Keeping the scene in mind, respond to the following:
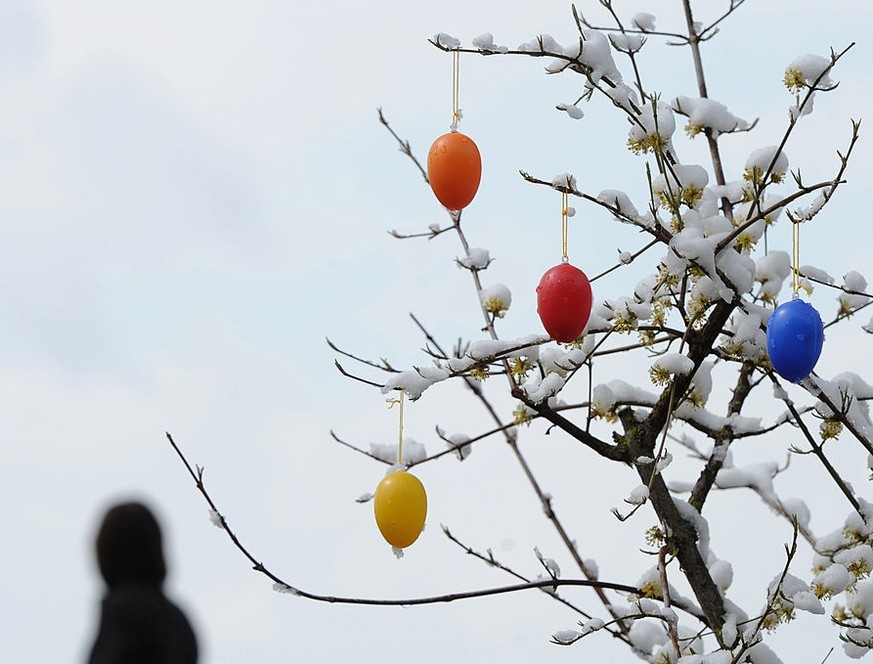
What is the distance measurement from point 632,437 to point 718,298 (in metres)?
0.41

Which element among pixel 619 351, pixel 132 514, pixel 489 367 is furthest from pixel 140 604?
pixel 619 351

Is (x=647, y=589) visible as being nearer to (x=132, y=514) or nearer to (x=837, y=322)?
(x=837, y=322)

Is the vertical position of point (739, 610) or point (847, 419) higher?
point (847, 419)

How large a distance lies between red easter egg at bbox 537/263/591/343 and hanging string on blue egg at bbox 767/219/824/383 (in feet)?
1.27

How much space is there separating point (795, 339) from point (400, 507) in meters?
0.90

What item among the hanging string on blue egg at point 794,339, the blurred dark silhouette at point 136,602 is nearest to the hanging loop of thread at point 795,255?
the hanging string on blue egg at point 794,339

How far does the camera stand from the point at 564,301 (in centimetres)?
256

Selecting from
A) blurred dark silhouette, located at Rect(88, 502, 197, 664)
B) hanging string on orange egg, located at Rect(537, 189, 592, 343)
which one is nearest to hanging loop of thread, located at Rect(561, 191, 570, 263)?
hanging string on orange egg, located at Rect(537, 189, 592, 343)

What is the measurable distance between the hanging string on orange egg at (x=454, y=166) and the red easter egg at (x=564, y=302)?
350mm

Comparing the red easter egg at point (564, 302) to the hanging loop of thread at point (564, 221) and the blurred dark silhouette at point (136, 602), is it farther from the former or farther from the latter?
the blurred dark silhouette at point (136, 602)

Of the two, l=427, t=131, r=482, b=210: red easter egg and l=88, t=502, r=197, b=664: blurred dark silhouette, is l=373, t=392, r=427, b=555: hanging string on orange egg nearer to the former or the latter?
l=427, t=131, r=482, b=210: red easter egg

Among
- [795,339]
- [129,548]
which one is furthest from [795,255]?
[129,548]

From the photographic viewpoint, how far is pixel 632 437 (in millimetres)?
2863

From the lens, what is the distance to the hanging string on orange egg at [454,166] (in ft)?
9.16
